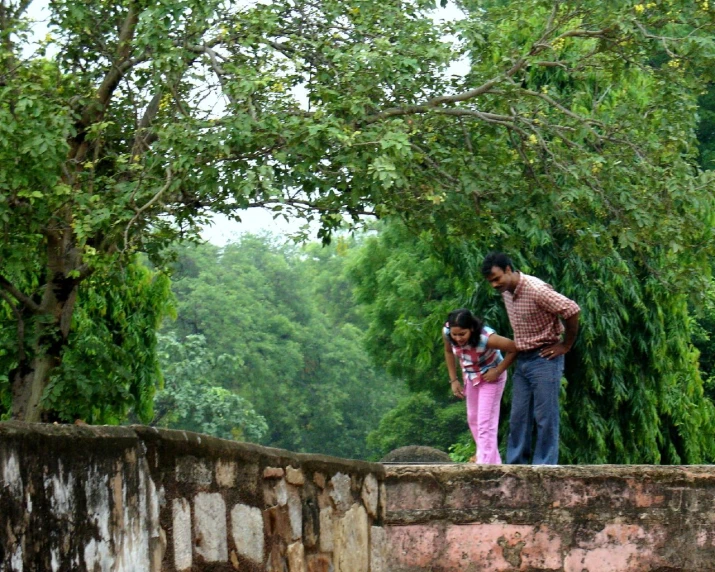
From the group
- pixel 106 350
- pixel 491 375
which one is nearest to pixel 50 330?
pixel 106 350

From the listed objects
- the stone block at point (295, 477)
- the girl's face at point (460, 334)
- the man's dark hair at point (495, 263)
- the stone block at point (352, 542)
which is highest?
the man's dark hair at point (495, 263)

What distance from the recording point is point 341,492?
494cm

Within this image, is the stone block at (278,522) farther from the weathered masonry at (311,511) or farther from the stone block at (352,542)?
the stone block at (352,542)

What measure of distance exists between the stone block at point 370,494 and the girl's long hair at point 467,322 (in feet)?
5.13

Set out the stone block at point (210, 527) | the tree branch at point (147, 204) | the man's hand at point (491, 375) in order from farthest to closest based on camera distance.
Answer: the tree branch at point (147, 204) < the man's hand at point (491, 375) < the stone block at point (210, 527)

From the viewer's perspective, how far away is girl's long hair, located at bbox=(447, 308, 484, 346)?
280 inches

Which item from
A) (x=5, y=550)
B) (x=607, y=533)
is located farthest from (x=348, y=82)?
(x=5, y=550)

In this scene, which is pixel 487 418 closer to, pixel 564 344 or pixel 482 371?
pixel 482 371

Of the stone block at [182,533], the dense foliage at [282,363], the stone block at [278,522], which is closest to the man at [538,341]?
the stone block at [278,522]

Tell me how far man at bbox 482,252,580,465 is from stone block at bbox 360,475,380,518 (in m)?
1.38

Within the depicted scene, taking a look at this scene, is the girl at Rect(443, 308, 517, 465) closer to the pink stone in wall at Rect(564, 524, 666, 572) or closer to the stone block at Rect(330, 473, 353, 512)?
the pink stone in wall at Rect(564, 524, 666, 572)

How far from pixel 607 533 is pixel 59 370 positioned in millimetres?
5261

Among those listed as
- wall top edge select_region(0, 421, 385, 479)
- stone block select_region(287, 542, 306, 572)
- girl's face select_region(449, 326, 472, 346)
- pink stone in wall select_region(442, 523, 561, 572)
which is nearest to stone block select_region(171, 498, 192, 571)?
wall top edge select_region(0, 421, 385, 479)

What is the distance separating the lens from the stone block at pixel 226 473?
3545mm
